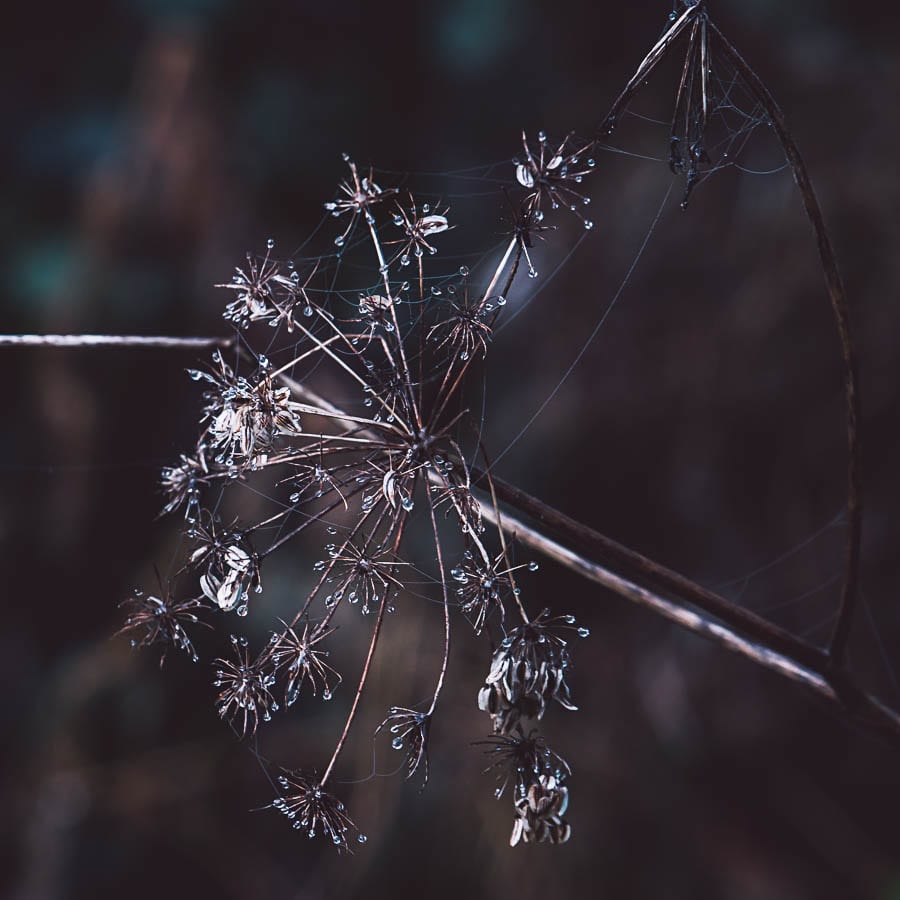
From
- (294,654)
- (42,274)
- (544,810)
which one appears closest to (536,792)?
(544,810)

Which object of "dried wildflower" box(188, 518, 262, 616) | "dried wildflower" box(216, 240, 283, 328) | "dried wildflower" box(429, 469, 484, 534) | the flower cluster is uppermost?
"dried wildflower" box(216, 240, 283, 328)

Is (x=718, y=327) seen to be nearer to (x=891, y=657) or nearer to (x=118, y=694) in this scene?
(x=891, y=657)

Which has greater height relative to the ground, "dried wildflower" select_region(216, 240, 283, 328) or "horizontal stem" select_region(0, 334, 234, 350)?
"dried wildflower" select_region(216, 240, 283, 328)

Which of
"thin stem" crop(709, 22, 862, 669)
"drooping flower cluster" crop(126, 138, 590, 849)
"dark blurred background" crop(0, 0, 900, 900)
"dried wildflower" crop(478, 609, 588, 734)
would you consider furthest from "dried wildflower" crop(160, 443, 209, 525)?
"dark blurred background" crop(0, 0, 900, 900)

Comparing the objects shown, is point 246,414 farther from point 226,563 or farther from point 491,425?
point 491,425

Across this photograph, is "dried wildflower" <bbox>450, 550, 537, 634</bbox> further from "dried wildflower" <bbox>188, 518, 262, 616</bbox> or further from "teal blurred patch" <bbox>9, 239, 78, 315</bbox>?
"teal blurred patch" <bbox>9, 239, 78, 315</bbox>

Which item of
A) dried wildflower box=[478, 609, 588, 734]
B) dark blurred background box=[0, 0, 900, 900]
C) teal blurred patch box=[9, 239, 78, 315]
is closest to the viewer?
dried wildflower box=[478, 609, 588, 734]

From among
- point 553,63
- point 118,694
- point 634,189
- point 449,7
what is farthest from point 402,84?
point 118,694
